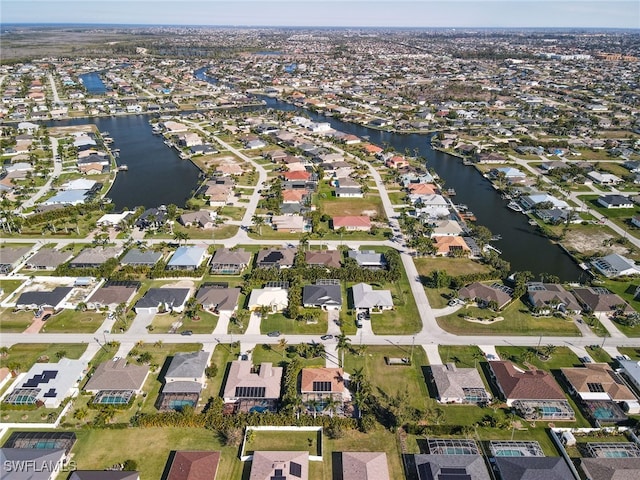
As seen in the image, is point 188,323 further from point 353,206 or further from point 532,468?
point 353,206

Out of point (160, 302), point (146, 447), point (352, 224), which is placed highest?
point (352, 224)

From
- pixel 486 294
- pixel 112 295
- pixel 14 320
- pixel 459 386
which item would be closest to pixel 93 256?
pixel 112 295

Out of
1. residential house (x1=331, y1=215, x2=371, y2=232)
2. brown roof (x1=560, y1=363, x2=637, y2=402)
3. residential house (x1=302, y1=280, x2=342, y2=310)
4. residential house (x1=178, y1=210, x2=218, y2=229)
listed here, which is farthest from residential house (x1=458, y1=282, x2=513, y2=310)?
residential house (x1=178, y1=210, x2=218, y2=229)

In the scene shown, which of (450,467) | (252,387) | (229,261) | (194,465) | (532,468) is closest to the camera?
(532,468)

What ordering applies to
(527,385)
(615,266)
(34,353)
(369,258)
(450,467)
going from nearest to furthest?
(450,467) → (527,385) → (34,353) → (615,266) → (369,258)

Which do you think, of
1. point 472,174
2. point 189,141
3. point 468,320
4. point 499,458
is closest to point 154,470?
point 499,458

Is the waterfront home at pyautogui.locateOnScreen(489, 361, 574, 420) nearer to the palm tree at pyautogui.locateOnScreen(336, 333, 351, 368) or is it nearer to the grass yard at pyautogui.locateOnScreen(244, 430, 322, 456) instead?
the palm tree at pyautogui.locateOnScreen(336, 333, 351, 368)

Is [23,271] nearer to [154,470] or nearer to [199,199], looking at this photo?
[199,199]
